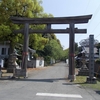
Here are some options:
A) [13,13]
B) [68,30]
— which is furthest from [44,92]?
[13,13]

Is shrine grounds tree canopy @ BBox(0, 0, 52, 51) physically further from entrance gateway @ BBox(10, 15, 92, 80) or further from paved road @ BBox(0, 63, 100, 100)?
paved road @ BBox(0, 63, 100, 100)

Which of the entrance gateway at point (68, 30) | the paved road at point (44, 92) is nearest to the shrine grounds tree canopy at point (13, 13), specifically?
the entrance gateway at point (68, 30)

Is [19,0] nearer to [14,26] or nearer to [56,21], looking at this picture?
[14,26]

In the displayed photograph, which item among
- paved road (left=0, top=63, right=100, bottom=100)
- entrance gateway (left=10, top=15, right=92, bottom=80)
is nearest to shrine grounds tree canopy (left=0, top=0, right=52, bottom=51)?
entrance gateway (left=10, top=15, right=92, bottom=80)

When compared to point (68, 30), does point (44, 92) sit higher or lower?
lower

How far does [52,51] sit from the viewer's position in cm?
6209

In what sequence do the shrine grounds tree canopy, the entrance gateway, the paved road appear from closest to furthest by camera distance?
the paved road → the entrance gateway → the shrine grounds tree canopy

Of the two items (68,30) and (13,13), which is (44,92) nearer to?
(68,30)

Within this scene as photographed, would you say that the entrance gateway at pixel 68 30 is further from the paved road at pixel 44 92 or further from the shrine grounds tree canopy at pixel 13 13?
the shrine grounds tree canopy at pixel 13 13

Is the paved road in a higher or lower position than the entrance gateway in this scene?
lower

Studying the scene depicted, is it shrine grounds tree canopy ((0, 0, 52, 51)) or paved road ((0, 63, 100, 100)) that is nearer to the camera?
paved road ((0, 63, 100, 100))

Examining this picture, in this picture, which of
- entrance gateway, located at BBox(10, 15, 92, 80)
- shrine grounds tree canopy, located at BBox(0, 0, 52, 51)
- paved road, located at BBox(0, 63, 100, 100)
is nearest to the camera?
paved road, located at BBox(0, 63, 100, 100)

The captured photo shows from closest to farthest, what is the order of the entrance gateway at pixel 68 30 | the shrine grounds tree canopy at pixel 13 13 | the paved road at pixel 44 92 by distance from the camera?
1. the paved road at pixel 44 92
2. the entrance gateway at pixel 68 30
3. the shrine grounds tree canopy at pixel 13 13

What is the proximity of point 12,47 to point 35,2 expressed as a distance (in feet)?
27.1
